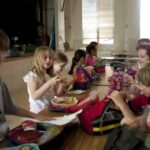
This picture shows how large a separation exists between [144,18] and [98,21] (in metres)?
0.95

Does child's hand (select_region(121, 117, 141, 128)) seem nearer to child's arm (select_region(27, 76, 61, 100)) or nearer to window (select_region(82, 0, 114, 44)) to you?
child's arm (select_region(27, 76, 61, 100))

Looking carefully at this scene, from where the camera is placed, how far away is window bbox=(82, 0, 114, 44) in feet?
17.4

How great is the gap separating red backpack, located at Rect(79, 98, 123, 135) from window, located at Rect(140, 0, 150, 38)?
14.1 ft

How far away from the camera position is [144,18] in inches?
201

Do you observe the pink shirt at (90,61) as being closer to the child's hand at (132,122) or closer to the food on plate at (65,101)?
the food on plate at (65,101)

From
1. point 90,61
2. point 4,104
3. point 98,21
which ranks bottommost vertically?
point 4,104

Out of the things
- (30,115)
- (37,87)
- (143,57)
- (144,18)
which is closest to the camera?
(30,115)

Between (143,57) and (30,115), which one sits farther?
(143,57)

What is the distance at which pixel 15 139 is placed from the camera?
96cm

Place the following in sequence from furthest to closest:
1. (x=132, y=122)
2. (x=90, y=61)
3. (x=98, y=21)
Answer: (x=98, y=21)
(x=90, y=61)
(x=132, y=122)

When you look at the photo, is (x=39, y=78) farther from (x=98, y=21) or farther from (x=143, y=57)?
(x=98, y=21)

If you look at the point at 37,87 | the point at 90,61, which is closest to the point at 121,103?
the point at 37,87

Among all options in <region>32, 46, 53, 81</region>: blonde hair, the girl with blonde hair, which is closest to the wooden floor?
the girl with blonde hair

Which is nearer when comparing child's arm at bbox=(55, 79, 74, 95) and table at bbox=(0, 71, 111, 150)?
table at bbox=(0, 71, 111, 150)
